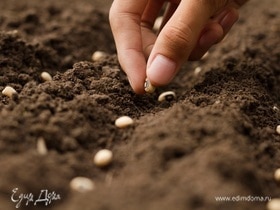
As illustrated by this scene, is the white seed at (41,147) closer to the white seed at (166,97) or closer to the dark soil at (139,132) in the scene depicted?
the dark soil at (139,132)

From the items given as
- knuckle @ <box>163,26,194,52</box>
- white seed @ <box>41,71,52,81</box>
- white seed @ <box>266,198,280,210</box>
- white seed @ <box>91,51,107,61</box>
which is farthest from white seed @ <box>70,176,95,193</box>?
white seed @ <box>91,51,107,61</box>

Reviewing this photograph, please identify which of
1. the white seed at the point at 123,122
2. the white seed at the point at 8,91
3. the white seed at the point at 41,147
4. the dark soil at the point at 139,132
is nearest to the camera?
the dark soil at the point at 139,132

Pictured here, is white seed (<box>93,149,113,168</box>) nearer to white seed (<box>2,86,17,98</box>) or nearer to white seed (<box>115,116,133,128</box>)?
white seed (<box>115,116,133,128</box>)

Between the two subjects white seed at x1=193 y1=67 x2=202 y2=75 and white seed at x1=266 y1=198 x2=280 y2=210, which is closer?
white seed at x1=266 y1=198 x2=280 y2=210

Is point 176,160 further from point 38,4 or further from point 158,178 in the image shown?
point 38,4

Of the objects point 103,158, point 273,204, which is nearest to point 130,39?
point 103,158

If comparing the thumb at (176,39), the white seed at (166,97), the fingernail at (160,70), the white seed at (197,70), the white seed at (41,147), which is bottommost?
the white seed at (197,70)

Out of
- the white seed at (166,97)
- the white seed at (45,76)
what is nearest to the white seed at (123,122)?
the white seed at (166,97)
